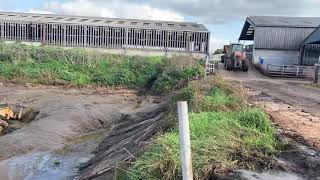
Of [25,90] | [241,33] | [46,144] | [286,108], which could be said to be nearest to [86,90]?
[25,90]

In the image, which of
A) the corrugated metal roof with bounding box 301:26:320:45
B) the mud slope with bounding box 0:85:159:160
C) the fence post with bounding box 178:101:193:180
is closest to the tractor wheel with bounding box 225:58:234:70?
the corrugated metal roof with bounding box 301:26:320:45

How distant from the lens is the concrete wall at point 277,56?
55344mm

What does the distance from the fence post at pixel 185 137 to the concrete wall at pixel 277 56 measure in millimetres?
49398

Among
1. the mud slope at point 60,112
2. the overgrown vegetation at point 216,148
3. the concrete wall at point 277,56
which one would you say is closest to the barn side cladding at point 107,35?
the concrete wall at point 277,56

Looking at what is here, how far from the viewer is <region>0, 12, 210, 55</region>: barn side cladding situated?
51781mm

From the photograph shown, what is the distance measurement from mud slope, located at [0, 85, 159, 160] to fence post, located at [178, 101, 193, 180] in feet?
39.5

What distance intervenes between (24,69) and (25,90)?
560 centimetres

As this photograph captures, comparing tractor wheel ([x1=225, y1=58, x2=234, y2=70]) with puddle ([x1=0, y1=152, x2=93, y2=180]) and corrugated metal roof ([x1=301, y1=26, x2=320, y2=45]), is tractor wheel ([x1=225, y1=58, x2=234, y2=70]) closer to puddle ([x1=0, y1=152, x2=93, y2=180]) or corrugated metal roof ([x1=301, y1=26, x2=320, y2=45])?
corrugated metal roof ([x1=301, y1=26, x2=320, y2=45])

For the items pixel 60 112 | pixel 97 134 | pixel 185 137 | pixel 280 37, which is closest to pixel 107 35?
pixel 280 37

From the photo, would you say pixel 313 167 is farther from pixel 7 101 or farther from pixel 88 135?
pixel 7 101

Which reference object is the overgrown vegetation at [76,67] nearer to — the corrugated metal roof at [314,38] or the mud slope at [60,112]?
the mud slope at [60,112]

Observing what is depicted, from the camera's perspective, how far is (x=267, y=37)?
55.8m

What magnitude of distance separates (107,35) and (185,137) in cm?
4612

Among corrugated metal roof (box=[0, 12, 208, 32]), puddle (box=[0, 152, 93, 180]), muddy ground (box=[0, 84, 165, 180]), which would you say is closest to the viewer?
puddle (box=[0, 152, 93, 180])
